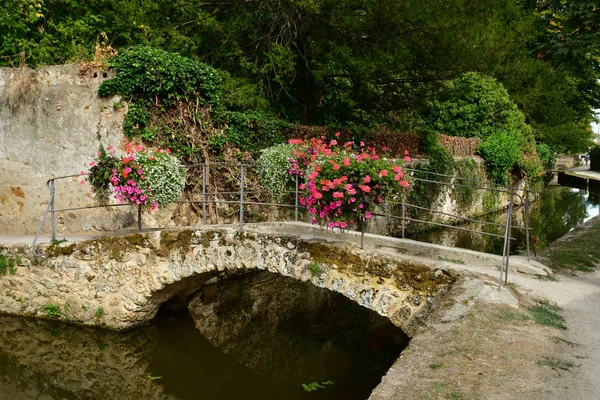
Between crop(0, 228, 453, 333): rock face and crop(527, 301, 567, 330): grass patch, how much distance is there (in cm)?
179

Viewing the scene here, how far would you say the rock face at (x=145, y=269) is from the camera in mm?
5922

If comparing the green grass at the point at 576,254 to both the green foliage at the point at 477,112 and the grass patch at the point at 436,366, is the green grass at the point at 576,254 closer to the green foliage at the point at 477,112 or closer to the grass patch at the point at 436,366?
the grass patch at the point at 436,366

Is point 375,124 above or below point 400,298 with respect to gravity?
above

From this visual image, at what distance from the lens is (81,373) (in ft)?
20.7

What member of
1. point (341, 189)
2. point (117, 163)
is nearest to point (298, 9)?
point (117, 163)

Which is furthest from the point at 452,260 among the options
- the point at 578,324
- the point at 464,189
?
the point at 464,189

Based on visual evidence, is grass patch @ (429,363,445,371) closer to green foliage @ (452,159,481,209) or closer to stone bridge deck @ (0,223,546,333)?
stone bridge deck @ (0,223,546,333)

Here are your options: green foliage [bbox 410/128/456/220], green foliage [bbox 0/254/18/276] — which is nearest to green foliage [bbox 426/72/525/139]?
green foliage [bbox 410/128/456/220]

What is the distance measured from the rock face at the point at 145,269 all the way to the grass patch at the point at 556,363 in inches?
90.6

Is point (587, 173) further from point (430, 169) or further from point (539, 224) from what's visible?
point (430, 169)

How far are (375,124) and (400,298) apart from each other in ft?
27.0

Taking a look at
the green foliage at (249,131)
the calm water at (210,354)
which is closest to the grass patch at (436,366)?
the calm water at (210,354)

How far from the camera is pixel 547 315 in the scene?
4.48 meters

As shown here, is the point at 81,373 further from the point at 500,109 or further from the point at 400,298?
the point at 500,109
